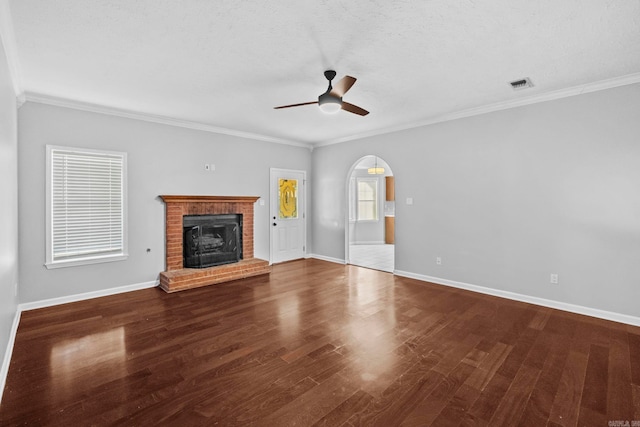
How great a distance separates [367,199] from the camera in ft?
31.6

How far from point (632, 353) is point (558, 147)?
2.42 m

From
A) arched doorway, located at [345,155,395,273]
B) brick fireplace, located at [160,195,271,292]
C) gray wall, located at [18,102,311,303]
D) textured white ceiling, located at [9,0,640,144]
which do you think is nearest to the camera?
textured white ceiling, located at [9,0,640,144]

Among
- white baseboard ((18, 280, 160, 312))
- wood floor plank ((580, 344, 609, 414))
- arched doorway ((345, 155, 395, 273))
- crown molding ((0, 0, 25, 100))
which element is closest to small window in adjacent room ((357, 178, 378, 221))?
arched doorway ((345, 155, 395, 273))

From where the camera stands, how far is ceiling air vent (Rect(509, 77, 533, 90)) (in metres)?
3.52

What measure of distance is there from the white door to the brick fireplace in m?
0.96

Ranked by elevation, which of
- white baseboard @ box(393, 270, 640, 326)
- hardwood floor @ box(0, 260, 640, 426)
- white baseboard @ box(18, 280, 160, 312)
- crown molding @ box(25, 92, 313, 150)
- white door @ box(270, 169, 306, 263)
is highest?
crown molding @ box(25, 92, 313, 150)

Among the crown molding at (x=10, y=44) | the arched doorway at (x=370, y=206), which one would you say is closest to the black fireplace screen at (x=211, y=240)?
the crown molding at (x=10, y=44)

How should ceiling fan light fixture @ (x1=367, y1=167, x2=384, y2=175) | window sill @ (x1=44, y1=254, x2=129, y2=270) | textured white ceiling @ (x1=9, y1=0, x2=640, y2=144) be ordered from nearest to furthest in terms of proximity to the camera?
textured white ceiling @ (x1=9, y1=0, x2=640, y2=144) → window sill @ (x1=44, y1=254, x2=129, y2=270) → ceiling fan light fixture @ (x1=367, y1=167, x2=384, y2=175)

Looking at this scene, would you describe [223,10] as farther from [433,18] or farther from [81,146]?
[81,146]

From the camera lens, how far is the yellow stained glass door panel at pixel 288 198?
6805mm

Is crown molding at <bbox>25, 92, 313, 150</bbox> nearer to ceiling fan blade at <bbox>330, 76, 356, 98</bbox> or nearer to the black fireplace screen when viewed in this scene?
the black fireplace screen

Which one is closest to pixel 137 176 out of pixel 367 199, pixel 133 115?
pixel 133 115

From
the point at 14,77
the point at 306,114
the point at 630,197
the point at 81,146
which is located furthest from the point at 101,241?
the point at 630,197

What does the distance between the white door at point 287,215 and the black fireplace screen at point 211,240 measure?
962mm
